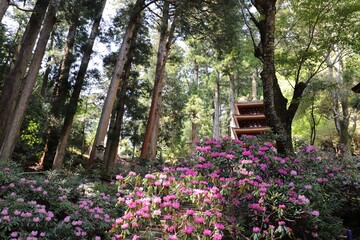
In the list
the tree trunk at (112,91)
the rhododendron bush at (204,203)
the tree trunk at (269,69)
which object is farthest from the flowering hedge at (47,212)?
the tree trunk at (269,69)

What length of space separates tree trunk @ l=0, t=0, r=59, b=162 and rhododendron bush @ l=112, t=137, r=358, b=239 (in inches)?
165

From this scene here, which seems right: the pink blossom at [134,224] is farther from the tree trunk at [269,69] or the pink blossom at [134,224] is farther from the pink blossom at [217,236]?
the tree trunk at [269,69]

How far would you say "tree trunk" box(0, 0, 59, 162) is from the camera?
6.46m

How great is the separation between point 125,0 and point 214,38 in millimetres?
5729

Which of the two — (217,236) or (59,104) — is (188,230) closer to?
(217,236)

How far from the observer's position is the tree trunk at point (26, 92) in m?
6.46

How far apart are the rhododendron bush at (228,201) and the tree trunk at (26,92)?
13.8 ft

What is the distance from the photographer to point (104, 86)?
18.0 metres

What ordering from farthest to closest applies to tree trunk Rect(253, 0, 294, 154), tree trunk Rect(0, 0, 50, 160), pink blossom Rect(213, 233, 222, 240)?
tree trunk Rect(0, 0, 50, 160) < tree trunk Rect(253, 0, 294, 154) < pink blossom Rect(213, 233, 222, 240)

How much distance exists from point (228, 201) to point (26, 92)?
593 cm

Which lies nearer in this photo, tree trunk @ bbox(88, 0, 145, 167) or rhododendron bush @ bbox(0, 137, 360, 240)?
rhododendron bush @ bbox(0, 137, 360, 240)

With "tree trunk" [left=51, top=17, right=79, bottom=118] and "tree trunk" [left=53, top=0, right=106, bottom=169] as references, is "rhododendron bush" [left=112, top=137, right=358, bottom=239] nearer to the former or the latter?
"tree trunk" [left=53, top=0, right=106, bottom=169]

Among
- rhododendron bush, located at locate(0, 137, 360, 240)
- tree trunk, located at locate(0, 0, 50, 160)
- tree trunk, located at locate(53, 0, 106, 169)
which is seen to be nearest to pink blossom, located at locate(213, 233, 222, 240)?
rhododendron bush, located at locate(0, 137, 360, 240)

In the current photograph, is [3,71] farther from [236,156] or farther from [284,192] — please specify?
[284,192]
